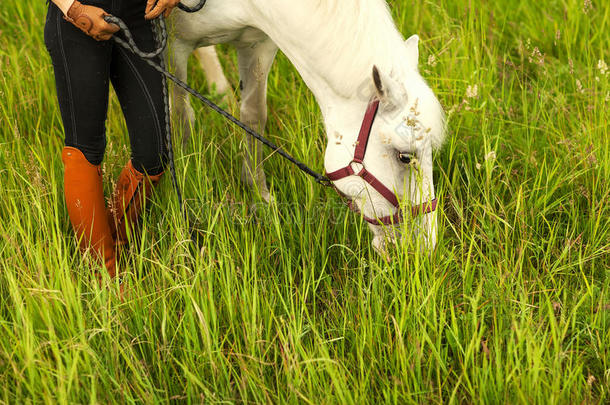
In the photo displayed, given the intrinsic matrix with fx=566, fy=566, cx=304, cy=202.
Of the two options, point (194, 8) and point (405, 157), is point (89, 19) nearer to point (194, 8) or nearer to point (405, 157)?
point (194, 8)

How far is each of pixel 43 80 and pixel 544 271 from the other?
3.07m

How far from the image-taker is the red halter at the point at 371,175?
2.27m

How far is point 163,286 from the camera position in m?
2.14

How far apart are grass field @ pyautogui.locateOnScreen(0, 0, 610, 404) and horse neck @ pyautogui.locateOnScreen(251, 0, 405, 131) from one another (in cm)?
53

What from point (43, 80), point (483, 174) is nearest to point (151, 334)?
point (483, 174)

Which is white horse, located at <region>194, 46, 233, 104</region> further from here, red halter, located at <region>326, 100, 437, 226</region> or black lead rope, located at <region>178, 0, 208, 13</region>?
red halter, located at <region>326, 100, 437, 226</region>

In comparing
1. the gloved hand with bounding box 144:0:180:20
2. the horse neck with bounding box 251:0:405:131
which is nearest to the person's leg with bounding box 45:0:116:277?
the gloved hand with bounding box 144:0:180:20

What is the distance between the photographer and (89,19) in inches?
82.0

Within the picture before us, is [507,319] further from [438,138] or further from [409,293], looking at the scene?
[438,138]

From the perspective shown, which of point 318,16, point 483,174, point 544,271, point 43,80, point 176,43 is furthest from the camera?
point 43,80

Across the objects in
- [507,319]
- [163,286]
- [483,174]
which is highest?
[483,174]

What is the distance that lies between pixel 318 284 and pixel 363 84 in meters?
0.81

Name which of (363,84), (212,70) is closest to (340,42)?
(363,84)

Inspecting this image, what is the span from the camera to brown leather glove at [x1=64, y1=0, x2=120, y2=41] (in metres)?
2.08
